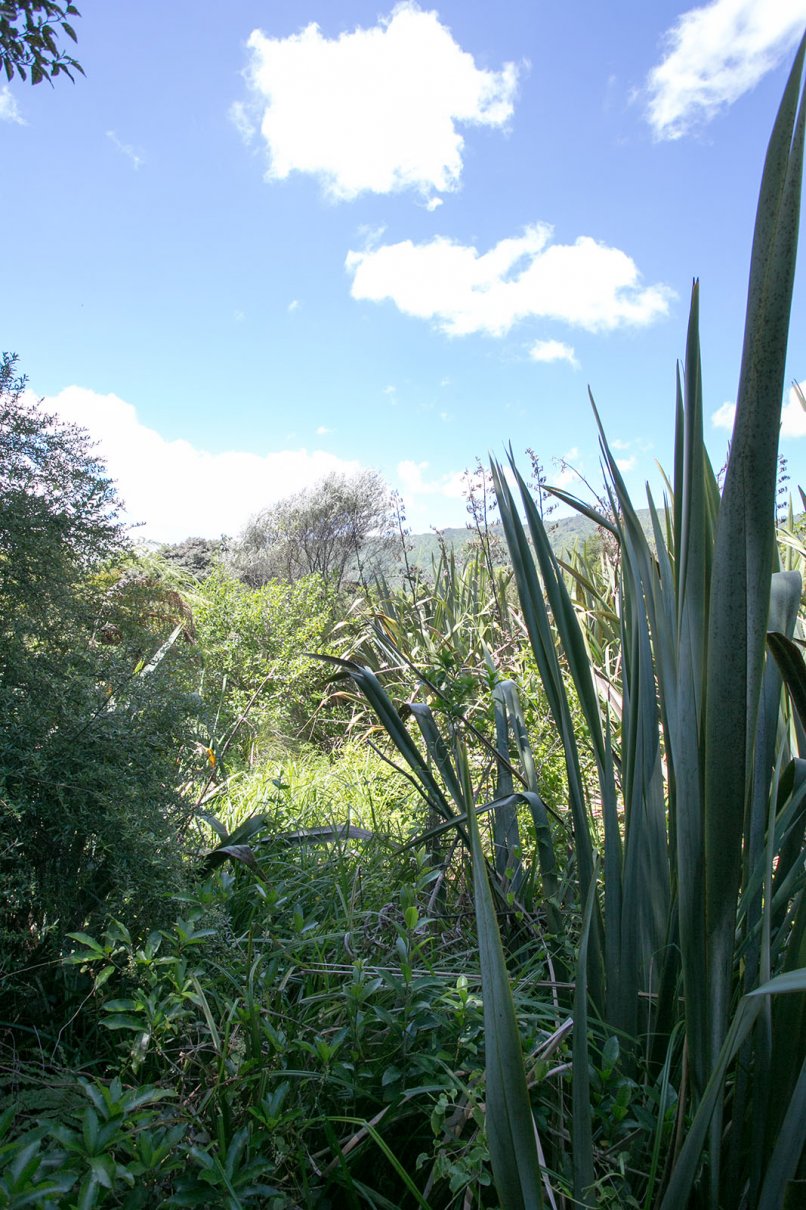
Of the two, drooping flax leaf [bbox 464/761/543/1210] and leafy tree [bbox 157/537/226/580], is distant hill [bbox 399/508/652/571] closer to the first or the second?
drooping flax leaf [bbox 464/761/543/1210]

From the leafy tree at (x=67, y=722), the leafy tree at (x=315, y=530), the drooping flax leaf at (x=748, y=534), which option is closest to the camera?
the drooping flax leaf at (x=748, y=534)

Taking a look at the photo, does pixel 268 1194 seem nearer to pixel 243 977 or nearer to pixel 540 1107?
pixel 540 1107

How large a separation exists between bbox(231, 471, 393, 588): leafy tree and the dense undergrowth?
10.5 meters

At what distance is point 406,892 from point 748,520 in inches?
39.9

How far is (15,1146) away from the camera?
811 mm

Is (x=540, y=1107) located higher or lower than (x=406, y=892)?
lower

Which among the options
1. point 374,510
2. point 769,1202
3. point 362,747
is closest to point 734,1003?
point 769,1202

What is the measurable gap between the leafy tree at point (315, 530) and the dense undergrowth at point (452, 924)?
10526 mm

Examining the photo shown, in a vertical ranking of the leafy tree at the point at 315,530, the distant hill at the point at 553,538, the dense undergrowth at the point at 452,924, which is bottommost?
the dense undergrowth at the point at 452,924

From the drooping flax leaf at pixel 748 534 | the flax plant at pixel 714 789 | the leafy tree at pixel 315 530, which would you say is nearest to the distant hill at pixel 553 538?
the flax plant at pixel 714 789

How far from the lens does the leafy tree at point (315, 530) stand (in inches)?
513

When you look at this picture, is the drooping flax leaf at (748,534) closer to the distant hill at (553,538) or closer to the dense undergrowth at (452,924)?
the dense undergrowth at (452,924)

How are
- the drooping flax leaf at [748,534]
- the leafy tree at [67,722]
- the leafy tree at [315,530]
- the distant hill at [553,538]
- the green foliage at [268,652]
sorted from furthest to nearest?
the leafy tree at [315,530]
the green foliage at [268,652]
the distant hill at [553,538]
the leafy tree at [67,722]
the drooping flax leaf at [748,534]

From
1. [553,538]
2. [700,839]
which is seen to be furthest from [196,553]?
[700,839]
